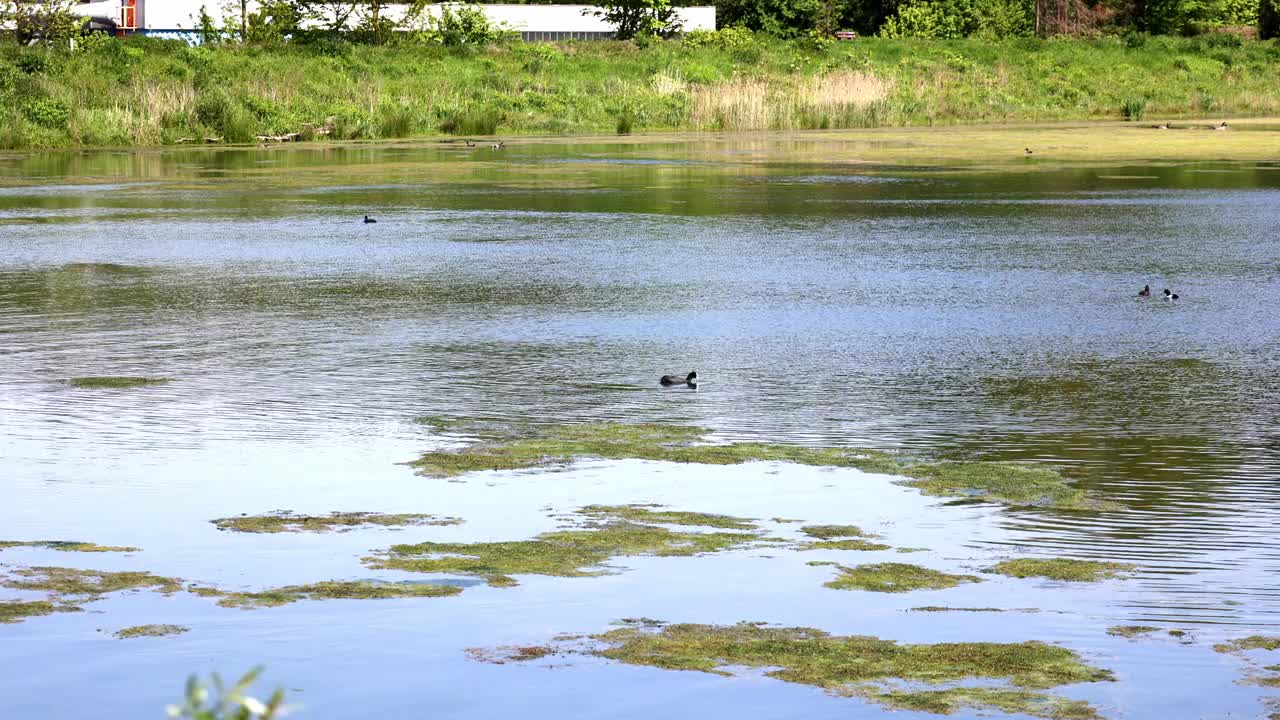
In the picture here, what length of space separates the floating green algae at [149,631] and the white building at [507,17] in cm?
7276

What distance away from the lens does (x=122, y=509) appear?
9.45 meters

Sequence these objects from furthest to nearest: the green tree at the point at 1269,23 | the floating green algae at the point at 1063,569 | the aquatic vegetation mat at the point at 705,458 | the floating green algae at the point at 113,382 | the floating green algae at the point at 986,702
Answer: the green tree at the point at 1269,23
the floating green algae at the point at 113,382
the aquatic vegetation mat at the point at 705,458
the floating green algae at the point at 1063,569
the floating green algae at the point at 986,702

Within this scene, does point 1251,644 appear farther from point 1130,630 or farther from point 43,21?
point 43,21

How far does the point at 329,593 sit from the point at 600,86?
49590mm

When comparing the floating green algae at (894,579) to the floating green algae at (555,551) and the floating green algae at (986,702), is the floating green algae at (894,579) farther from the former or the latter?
the floating green algae at (986,702)

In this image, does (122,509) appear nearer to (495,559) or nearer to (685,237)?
(495,559)

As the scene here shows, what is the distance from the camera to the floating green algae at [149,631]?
7195mm

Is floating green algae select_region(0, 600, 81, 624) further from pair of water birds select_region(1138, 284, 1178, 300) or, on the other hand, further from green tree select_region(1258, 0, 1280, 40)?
green tree select_region(1258, 0, 1280, 40)

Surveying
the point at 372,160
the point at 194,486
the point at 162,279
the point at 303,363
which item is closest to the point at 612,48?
the point at 372,160

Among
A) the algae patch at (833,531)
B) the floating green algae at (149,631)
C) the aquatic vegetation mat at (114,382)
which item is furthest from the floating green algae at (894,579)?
the aquatic vegetation mat at (114,382)

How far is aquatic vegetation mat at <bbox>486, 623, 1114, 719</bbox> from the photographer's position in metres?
6.48

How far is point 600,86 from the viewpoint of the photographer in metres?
56.6

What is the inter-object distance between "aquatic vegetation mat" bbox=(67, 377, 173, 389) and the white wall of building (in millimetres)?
67654

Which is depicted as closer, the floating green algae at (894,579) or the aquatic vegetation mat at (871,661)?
the aquatic vegetation mat at (871,661)
